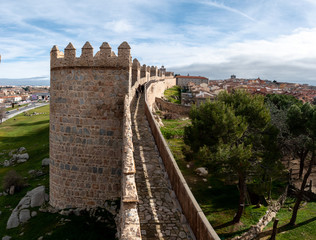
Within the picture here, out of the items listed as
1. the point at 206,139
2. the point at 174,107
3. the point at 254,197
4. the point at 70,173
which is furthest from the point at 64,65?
the point at 174,107

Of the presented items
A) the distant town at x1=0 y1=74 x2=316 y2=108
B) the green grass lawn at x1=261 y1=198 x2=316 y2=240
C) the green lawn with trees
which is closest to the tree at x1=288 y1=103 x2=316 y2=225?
the green lawn with trees

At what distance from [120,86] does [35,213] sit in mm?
7734

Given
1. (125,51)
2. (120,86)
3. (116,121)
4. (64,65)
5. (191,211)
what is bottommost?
(191,211)

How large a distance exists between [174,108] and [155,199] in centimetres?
2793

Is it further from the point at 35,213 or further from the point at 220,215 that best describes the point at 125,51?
the point at 220,215

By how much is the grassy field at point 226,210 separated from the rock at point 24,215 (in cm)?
957

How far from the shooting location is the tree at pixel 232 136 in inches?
547

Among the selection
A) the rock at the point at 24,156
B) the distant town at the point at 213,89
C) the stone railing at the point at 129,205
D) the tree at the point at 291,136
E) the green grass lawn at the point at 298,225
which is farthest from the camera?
the distant town at the point at 213,89

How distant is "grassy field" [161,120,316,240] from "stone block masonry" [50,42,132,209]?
689 centimetres

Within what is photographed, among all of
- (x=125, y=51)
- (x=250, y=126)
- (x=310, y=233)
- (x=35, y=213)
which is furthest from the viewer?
(x=250, y=126)

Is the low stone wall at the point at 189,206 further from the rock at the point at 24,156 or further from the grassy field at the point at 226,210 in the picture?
the rock at the point at 24,156

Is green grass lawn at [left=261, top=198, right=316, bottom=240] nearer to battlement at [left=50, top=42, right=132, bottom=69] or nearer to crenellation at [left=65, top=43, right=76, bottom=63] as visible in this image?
battlement at [left=50, top=42, right=132, bottom=69]

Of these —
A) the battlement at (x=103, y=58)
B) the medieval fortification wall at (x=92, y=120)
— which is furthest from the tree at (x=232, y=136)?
the battlement at (x=103, y=58)

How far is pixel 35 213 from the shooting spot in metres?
12.3
